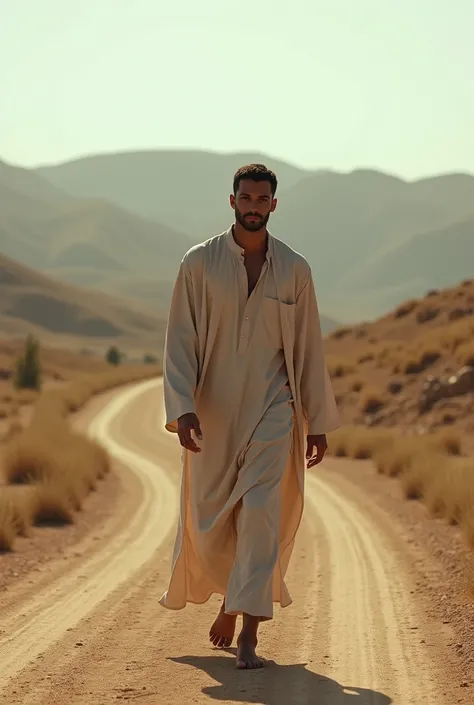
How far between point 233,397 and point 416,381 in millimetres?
26324

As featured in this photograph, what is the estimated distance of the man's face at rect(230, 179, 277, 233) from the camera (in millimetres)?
6551

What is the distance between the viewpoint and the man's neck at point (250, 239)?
6.67m

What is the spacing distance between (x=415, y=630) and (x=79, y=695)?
2.50 m

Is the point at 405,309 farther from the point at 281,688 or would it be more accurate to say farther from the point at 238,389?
the point at 281,688

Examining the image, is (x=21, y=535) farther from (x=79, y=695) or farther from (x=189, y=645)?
(x=79, y=695)

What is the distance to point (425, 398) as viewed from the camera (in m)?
28.9

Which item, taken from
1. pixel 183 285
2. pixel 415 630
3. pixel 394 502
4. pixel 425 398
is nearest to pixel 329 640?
pixel 415 630

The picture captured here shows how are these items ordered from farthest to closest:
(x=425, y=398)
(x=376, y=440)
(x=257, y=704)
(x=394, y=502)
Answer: (x=425, y=398) < (x=376, y=440) < (x=394, y=502) < (x=257, y=704)

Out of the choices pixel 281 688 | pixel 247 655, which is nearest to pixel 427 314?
pixel 247 655

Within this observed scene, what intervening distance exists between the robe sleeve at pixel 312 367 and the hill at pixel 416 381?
18346 millimetres

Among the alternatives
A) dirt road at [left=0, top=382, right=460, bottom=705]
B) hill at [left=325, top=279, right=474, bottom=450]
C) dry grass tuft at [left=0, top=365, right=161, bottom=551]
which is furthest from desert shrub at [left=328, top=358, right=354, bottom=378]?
dirt road at [left=0, top=382, right=460, bottom=705]

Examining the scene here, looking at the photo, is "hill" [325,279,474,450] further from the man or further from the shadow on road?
the shadow on road

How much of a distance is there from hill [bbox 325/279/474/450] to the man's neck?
18.6m

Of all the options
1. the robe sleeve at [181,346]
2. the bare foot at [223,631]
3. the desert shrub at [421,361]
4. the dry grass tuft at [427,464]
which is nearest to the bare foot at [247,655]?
the bare foot at [223,631]
